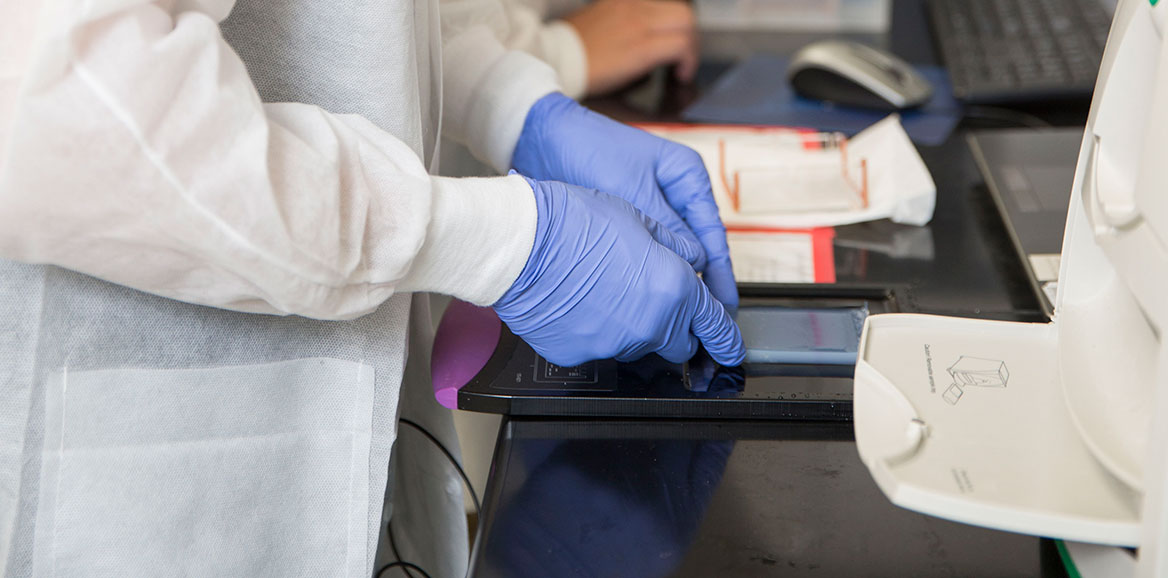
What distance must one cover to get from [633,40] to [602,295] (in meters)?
0.64

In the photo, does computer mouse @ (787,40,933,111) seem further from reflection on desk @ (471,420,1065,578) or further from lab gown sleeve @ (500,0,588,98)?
reflection on desk @ (471,420,1065,578)

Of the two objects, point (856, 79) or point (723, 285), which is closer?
point (723, 285)

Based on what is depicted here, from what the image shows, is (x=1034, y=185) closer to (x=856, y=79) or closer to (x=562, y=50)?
(x=856, y=79)

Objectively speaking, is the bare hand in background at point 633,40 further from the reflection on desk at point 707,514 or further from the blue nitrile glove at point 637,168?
the reflection on desk at point 707,514

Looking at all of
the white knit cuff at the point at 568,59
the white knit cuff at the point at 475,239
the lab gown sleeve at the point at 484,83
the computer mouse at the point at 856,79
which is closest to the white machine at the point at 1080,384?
the white knit cuff at the point at 475,239

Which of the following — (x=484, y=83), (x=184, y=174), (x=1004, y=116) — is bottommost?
(x=1004, y=116)

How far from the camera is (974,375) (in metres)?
0.53

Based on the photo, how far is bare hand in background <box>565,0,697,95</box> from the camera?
119cm

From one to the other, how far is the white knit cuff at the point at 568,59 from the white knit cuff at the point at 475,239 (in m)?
0.54

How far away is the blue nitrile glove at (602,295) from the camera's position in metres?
0.65

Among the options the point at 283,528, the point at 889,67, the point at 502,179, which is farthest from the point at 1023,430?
the point at 889,67

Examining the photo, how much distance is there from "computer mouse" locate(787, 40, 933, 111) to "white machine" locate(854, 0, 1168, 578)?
1.91 ft

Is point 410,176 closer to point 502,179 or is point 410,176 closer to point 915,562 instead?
point 502,179

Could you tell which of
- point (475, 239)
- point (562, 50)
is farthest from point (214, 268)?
point (562, 50)
